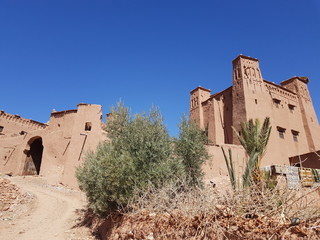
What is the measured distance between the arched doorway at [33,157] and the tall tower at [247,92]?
2255 centimetres

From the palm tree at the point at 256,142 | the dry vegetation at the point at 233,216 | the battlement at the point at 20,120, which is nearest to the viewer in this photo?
the dry vegetation at the point at 233,216

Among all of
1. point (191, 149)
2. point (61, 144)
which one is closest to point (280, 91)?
point (191, 149)

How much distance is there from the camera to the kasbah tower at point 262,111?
22562 millimetres

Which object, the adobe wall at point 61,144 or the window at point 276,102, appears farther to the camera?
the window at point 276,102

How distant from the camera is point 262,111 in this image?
2298 centimetres

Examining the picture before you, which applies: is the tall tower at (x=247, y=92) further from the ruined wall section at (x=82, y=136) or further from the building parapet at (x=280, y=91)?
the ruined wall section at (x=82, y=136)

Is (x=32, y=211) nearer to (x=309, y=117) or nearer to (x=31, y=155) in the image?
(x=31, y=155)

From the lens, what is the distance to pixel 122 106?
13.6m

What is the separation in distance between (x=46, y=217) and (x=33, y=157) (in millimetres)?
16567

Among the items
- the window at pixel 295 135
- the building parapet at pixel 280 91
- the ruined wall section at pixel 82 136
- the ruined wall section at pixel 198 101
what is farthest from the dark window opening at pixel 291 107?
the ruined wall section at pixel 82 136

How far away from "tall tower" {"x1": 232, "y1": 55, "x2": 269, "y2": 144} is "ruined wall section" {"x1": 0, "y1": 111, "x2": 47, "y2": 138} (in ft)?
86.4

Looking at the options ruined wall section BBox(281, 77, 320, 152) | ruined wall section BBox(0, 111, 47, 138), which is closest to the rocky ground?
ruined wall section BBox(0, 111, 47, 138)

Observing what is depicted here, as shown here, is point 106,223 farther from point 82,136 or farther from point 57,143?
point 57,143

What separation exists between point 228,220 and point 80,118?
70.7 ft
